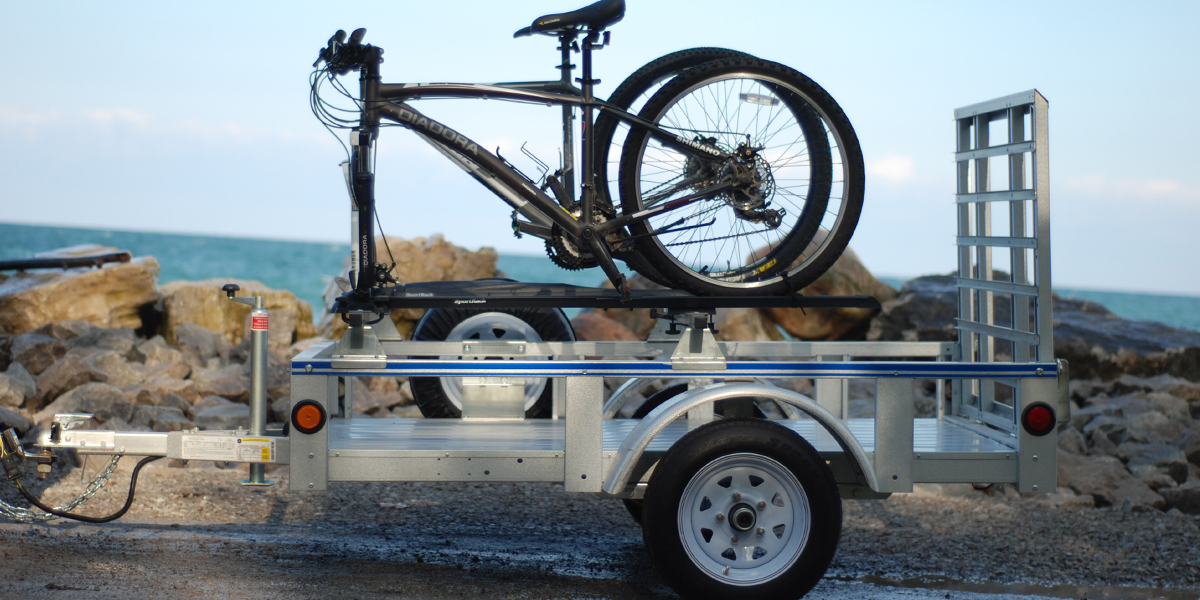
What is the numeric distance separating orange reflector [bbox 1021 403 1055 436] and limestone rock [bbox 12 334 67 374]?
8441mm

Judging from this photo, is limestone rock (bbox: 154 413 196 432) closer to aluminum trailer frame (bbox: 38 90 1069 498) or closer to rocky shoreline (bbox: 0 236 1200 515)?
rocky shoreline (bbox: 0 236 1200 515)

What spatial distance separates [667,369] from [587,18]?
5.78 feet

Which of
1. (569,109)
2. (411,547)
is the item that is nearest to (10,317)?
(411,547)

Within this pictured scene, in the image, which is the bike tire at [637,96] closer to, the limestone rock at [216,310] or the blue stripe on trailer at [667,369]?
the blue stripe on trailer at [667,369]

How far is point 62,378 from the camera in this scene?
8.41 meters

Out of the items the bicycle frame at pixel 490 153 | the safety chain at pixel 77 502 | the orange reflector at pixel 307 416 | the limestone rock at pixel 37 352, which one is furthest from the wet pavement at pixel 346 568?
the limestone rock at pixel 37 352

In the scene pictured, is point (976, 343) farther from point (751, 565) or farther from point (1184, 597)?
point (751, 565)

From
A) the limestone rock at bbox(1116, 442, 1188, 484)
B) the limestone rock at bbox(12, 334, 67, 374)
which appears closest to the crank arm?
the limestone rock at bbox(1116, 442, 1188, 484)

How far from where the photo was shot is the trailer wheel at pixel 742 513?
4137 millimetres

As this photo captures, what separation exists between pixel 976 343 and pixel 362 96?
11.2ft

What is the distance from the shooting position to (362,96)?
4832 millimetres

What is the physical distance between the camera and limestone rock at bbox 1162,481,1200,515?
6828 millimetres

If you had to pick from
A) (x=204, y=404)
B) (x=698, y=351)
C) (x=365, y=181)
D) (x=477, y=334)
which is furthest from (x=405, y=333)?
(x=698, y=351)

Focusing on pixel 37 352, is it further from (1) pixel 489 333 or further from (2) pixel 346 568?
(2) pixel 346 568
